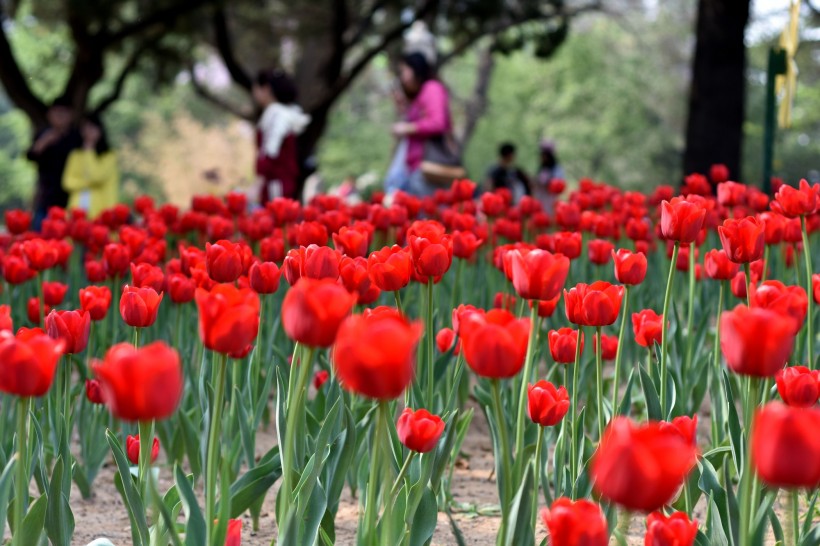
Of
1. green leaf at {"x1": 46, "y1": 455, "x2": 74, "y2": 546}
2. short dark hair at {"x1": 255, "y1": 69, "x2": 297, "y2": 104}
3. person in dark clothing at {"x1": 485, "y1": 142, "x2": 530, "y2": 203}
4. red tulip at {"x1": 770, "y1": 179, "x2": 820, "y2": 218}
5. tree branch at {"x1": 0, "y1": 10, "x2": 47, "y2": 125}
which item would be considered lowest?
green leaf at {"x1": 46, "y1": 455, "x2": 74, "y2": 546}

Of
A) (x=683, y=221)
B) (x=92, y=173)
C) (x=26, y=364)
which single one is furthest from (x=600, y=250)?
(x=92, y=173)

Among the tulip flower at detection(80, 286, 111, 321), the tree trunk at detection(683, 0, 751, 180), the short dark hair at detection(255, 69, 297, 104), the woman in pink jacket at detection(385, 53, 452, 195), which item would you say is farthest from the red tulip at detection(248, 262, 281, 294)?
the tree trunk at detection(683, 0, 751, 180)

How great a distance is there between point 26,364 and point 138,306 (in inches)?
30.4

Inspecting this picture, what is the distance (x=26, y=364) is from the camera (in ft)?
5.10

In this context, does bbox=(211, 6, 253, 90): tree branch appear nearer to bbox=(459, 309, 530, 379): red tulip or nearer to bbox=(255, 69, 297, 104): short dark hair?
bbox=(255, 69, 297, 104): short dark hair

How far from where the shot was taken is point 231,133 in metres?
39.6

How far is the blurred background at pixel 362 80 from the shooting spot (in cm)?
1798

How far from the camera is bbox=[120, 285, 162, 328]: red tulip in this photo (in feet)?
7.62

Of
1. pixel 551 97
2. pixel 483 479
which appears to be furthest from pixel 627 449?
pixel 551 97

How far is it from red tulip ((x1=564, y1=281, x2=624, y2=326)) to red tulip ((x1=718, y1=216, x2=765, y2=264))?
347 millimetres

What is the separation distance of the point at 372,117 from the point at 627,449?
46.5 meters

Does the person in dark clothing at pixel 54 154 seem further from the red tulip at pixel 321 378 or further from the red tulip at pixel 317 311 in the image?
the red tulip at pixel 317 311

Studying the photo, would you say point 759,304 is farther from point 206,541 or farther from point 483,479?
point 483,479

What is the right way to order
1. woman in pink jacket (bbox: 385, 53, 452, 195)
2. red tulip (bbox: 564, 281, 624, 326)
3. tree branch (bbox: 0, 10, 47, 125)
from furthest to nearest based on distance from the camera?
tree branch (bbox: 0, 10, 47, 125), woman in pink jacket (bbox: 385, 53, 452, 195), red tulip (bbox: 564, 281, 624, 326)
